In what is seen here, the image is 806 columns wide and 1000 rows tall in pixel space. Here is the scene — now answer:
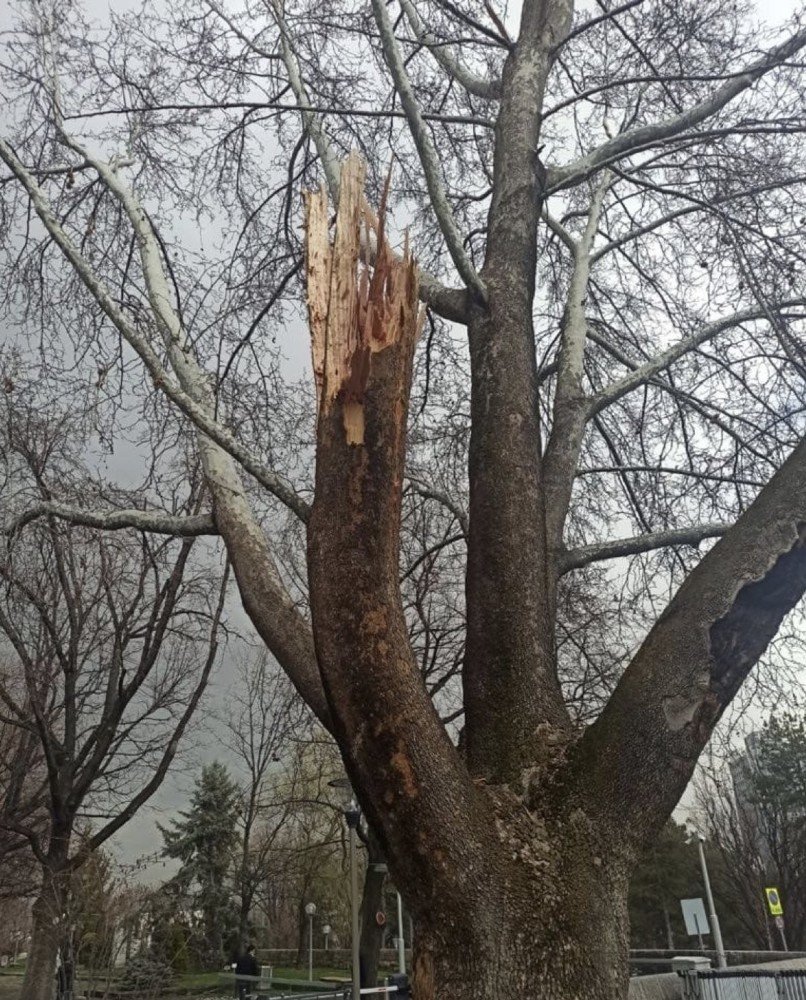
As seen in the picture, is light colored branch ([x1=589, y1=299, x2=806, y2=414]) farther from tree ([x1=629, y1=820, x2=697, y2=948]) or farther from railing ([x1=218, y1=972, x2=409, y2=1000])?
tree ([x1=629, y1=820, x2=697, y2=948])

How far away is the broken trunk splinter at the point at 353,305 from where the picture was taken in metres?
2.27

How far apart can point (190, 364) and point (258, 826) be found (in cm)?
3026

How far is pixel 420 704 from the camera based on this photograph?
2188mm

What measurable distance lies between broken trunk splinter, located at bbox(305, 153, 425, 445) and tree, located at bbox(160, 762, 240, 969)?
34.0m

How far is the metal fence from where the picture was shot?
8938 mm

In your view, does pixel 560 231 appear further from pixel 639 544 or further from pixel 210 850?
pixel 210 850

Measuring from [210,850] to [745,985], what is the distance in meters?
32.3

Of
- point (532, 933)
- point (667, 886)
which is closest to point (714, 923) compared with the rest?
point (667, 886)

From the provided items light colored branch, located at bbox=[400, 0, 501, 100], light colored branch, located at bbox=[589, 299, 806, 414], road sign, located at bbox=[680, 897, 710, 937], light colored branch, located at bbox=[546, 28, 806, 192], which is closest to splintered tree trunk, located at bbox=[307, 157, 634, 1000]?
light colored branch, located at bbox=[589, 299, 806, 414]

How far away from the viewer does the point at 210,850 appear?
122ft

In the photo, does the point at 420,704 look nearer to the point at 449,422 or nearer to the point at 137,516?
the point at 137,516

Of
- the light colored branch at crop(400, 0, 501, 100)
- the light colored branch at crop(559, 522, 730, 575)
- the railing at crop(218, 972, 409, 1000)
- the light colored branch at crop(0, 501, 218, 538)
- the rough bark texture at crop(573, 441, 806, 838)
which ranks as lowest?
the railing at crop(218, 972, 409, 1000)

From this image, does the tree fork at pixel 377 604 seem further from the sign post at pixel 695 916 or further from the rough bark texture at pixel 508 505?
the sign post at pixel 695 916


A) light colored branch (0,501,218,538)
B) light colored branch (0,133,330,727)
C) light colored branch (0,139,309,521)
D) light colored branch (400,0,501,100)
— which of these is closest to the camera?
light colored branch (0,133,330,727)
